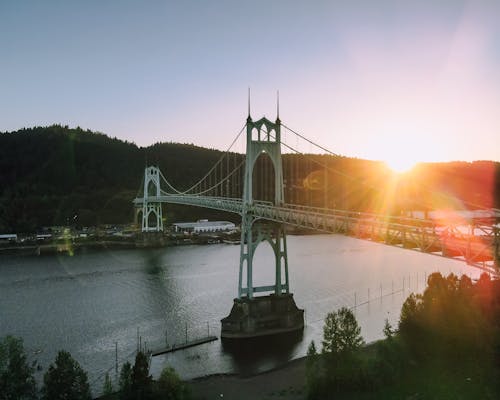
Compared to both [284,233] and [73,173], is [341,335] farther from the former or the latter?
[73,173]

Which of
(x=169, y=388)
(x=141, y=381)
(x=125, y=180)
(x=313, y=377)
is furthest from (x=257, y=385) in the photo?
(x=125, y=180)

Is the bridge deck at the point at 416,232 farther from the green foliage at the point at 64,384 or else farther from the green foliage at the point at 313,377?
the green foliage at the point at 64,384

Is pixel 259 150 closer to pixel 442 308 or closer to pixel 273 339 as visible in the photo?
pixel 273 339

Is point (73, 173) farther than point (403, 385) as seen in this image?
Yes

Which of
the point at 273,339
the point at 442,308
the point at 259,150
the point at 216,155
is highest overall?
the point at 216,155

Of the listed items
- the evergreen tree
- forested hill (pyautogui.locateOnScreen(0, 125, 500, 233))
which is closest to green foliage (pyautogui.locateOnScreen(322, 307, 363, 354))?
the evergreen tree

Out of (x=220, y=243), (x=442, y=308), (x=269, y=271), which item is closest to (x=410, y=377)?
(x=442, y=308)

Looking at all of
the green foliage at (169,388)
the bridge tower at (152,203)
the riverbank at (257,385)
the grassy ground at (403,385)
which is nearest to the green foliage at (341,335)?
the grassy ground at (403,385)
